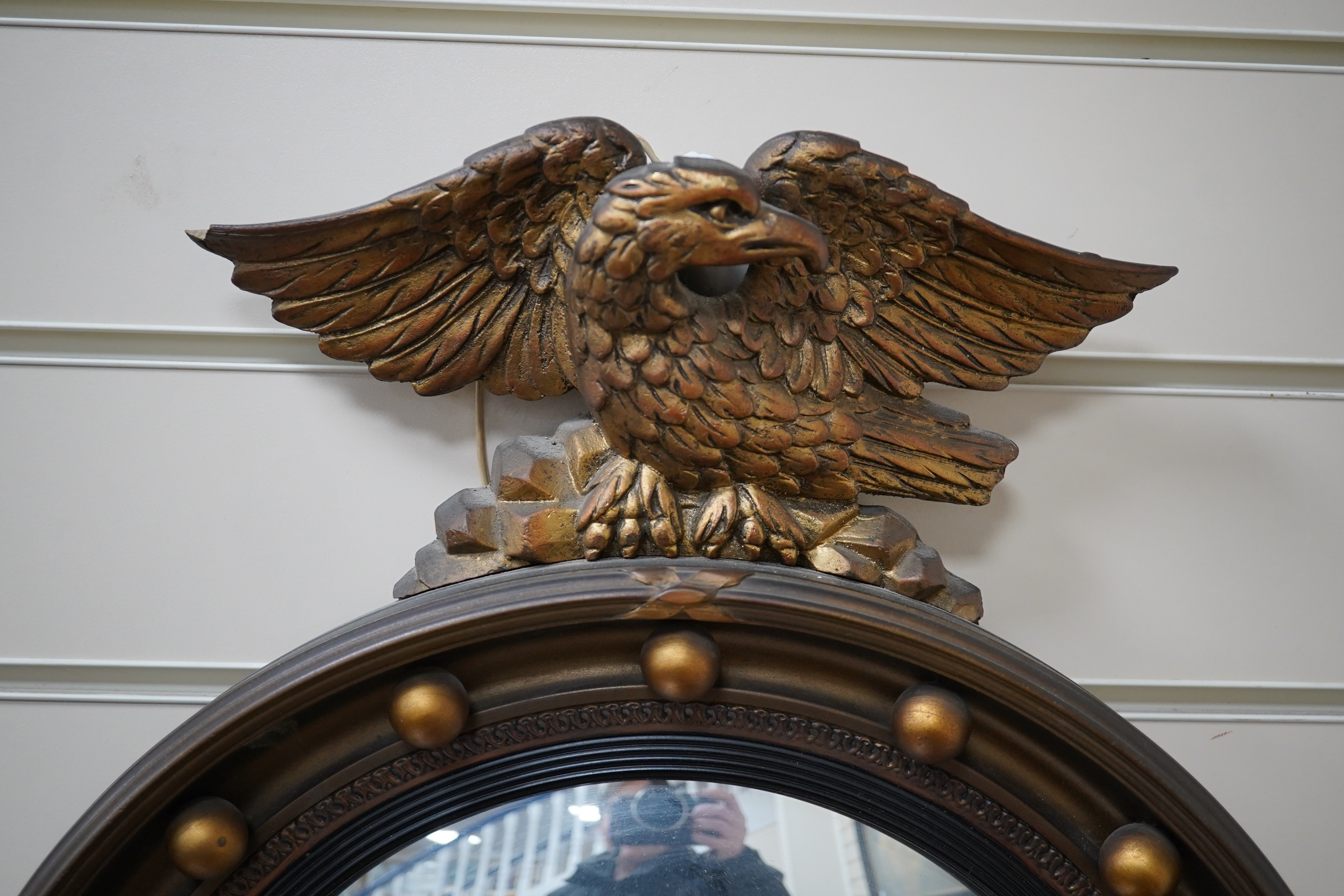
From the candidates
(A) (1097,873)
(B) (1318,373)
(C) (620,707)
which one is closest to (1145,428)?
(B) (1318,373)

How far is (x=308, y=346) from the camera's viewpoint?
1.86ft

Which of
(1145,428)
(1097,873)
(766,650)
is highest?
(1145,428)

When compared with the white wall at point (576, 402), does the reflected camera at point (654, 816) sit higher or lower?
lower

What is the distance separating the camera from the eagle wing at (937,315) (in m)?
0.50

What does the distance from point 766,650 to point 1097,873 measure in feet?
0.71

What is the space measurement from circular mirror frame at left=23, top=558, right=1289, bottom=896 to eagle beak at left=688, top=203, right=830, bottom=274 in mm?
160

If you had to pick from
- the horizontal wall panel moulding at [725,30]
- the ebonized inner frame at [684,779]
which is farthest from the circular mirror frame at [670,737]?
the horizontal wall panel moulding at [725,30]

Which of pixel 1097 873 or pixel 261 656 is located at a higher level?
pixel 261 656

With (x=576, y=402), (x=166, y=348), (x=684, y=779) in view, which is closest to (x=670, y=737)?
(x=684, y=779)

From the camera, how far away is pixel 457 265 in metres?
0.51

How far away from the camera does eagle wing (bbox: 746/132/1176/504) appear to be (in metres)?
0.50

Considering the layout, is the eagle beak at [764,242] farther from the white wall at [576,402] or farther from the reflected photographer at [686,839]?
the reflected photographer at [686,839]

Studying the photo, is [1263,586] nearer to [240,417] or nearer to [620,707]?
[620,707]

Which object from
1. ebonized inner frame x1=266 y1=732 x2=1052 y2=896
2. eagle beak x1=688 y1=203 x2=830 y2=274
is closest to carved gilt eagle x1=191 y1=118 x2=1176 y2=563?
eagle beak x1=688 y1=203 x2=830 y2=274
